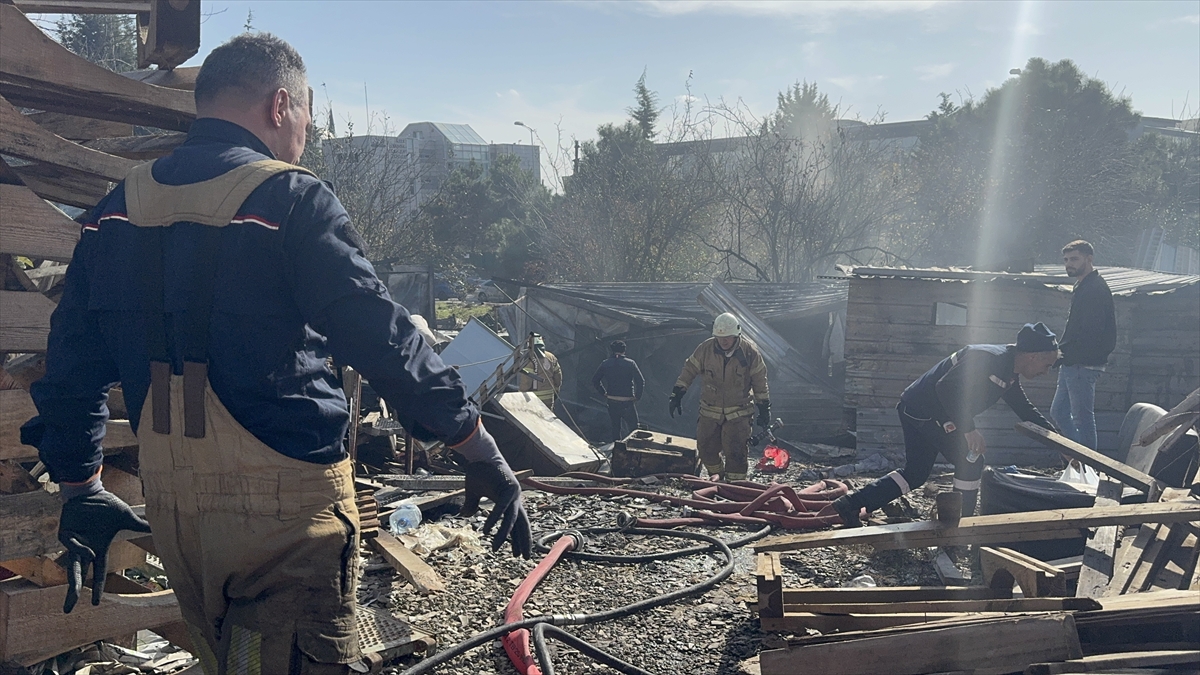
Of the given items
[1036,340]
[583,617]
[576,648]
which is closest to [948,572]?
[1036,340]

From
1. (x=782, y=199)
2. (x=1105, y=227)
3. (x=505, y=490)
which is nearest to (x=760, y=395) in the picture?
(x=505, y=490)

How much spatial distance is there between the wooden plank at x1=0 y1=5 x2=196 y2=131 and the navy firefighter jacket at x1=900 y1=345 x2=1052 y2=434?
17.9 ft

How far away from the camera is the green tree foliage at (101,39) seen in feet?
60.4

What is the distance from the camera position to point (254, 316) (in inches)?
77.0

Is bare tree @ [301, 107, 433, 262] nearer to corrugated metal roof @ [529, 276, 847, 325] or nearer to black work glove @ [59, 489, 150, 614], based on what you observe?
corrugated metal roof @ [529, 276, 847, 325]

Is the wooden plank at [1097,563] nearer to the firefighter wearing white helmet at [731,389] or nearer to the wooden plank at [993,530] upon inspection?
the wooden plank at [993,530]

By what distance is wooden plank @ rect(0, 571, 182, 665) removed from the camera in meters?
2.99

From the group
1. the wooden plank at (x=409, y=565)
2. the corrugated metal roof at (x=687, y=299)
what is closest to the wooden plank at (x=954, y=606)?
the wooden plank at (x=409, y=565)

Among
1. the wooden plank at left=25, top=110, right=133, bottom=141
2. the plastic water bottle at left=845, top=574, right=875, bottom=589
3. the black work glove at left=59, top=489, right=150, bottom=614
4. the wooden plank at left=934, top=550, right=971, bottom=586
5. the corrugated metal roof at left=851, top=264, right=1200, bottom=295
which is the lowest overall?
the wooden plank at left=934, top=550, right=971, bottom=586

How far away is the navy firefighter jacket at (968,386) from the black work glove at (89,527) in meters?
5.71

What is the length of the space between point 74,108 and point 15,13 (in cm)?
58

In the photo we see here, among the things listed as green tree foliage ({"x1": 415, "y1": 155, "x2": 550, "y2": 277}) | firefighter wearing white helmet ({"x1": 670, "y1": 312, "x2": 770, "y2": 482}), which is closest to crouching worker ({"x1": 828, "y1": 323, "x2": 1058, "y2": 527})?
firefighter wearing white helmet ({"x1": 670, "y1": 312, "x2": 770, "y2": 482})

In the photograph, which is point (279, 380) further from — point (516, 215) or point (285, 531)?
point (516, 215)

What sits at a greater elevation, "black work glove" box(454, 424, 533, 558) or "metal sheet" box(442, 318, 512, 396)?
"black work glove" box(454, 424, 533, 558)
